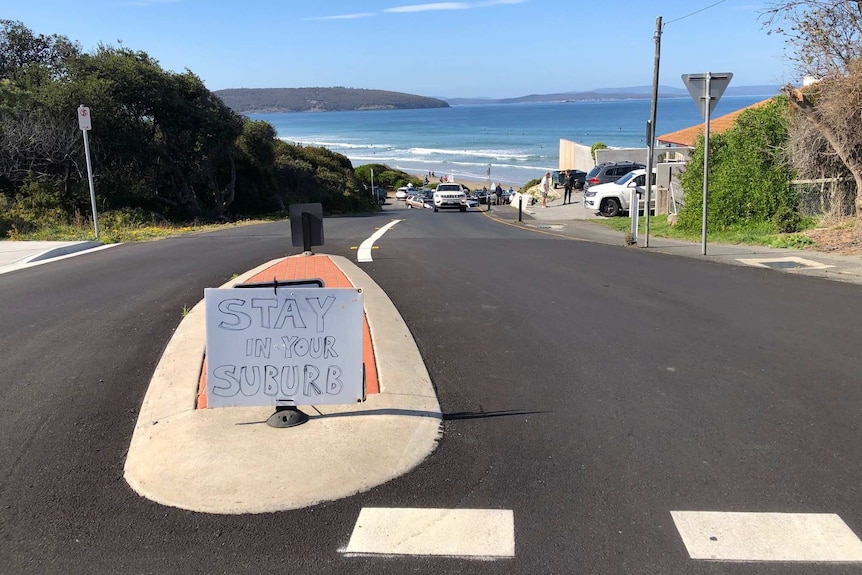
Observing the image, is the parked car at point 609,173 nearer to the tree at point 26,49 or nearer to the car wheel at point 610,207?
the car wheel at point 610,207

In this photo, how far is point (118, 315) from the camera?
26.8 ft

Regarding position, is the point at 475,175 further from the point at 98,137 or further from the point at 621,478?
the point at 621,478

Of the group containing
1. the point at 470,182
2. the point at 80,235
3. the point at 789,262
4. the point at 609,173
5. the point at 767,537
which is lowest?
the point at 767,537

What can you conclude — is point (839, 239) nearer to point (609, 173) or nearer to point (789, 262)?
point (789, 262)

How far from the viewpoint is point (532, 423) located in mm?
5121

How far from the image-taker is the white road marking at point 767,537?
11.6ft

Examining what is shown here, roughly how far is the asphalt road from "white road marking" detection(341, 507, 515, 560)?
8cm

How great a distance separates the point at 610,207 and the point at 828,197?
12.8 m

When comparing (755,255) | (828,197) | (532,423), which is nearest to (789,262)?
(755,255)

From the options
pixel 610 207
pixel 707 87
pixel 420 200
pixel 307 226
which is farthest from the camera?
pixel 420 200

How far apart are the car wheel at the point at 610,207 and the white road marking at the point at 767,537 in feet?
84.0

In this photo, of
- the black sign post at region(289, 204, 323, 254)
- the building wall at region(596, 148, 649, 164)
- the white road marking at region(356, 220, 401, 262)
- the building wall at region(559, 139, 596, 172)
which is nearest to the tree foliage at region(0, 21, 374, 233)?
the white road marking at region(356, 220, 401, 262)

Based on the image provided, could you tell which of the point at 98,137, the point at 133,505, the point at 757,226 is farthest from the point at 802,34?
the point at 98,137

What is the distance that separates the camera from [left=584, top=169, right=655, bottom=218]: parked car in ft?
92.6
